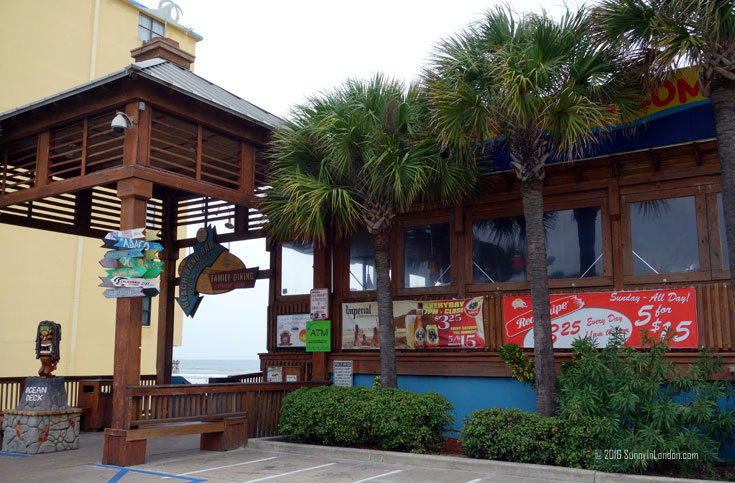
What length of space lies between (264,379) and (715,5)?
1137 cm

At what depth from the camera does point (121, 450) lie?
33.1 feet

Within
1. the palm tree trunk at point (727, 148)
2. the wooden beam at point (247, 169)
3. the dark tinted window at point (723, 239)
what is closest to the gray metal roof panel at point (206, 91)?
the wooden beam at point (247, 169)

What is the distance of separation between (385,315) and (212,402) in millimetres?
3431

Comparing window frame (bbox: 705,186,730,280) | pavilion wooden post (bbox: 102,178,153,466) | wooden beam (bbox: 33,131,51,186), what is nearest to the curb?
pavilion wooden post (bbox: 102,178,153,466)

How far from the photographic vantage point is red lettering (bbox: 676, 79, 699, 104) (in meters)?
10.4

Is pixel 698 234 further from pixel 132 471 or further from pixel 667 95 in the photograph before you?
pixel 132 471

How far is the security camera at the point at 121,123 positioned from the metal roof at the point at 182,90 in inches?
25.3

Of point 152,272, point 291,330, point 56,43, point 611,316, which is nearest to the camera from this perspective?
point 152,272

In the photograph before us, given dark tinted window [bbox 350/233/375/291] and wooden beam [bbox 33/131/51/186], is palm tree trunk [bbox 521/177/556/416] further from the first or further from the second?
wooden beam [bbox 33/131/51/186]

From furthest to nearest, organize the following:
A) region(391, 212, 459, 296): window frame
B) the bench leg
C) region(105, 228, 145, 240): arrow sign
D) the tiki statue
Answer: region(391, 212, 459, 296): window frame
the tiki statue
region(105, 228, 145, 240): arrow sign
the bench leg

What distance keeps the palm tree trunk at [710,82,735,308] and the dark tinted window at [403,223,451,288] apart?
5672 millimetres

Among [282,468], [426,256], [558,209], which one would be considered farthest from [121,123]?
[558,209]

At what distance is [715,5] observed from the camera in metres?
8.10

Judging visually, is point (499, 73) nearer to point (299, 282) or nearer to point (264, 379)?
point (299, 282)
